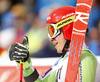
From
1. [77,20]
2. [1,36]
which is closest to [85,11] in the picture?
[77,20]

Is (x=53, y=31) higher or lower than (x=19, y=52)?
higher

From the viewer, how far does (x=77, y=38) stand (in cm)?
179

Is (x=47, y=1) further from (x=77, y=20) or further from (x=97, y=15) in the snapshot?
(x=77, y=20)

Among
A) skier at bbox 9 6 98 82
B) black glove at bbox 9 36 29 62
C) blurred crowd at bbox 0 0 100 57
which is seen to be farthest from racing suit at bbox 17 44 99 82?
blurred crowd at bbox 0 0 100 57

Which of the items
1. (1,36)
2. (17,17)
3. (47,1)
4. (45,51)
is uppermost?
(47,1)

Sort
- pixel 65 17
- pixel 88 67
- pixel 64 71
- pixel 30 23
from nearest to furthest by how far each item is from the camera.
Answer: pixel 88 67 < pixel 64 71 < pixel 65 17 < pixel 30 23

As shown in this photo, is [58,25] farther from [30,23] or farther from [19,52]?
[30,23]

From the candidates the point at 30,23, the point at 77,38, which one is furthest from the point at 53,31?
the point at 30,23

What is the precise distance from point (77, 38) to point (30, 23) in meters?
3.60

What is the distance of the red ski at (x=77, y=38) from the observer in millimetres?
1769

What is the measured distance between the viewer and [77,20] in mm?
1781

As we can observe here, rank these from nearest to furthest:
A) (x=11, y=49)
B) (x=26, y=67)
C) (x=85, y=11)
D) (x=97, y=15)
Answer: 1. (x=85, y=11)
2. (x=11, y=49)
3. (x=26, y=67)
4. (x=97, y=15)

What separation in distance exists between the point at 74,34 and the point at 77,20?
10cm

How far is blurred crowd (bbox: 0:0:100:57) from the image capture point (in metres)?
5.21
